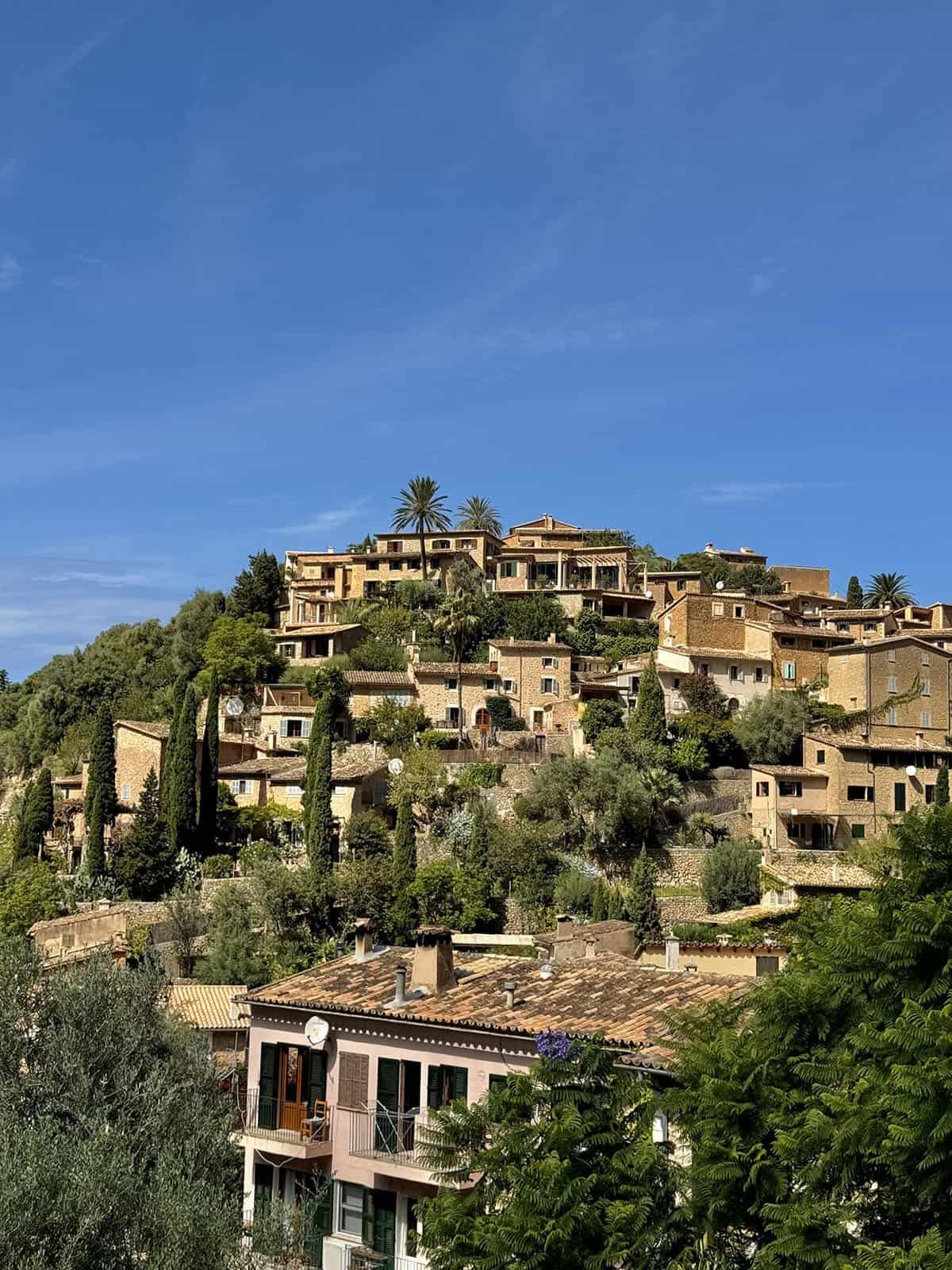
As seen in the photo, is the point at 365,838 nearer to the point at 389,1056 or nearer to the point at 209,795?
the point at 209,795

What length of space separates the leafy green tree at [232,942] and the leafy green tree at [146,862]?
195 inches

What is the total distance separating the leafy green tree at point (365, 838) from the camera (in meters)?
59.6

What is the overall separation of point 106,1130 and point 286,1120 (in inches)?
213

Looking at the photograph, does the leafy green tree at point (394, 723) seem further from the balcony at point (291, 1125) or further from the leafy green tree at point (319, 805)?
the balcony at point (291, 1125)

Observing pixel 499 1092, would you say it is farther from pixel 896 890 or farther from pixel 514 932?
pixel 514 932

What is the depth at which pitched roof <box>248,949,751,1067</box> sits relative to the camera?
24062 mm

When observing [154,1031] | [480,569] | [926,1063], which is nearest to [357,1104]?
[154,1031]

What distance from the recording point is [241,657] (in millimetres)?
83625

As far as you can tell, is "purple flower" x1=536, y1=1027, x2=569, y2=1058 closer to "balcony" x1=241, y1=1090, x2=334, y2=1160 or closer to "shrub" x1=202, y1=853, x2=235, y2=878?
"balcony" x1=241, y1=1090, x2=334, y2=1160

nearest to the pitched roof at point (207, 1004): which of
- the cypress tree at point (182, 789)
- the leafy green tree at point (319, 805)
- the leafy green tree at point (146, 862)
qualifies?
the leafy green tree at point (319, 805)

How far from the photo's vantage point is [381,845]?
59750 mm

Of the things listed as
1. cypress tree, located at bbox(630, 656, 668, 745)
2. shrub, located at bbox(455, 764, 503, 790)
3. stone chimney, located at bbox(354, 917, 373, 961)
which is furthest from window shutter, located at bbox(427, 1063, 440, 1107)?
cypress tree, located at bbox(630, 656, 668, 745)

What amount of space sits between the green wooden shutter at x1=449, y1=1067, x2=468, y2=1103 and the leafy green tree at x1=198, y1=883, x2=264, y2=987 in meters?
23.1

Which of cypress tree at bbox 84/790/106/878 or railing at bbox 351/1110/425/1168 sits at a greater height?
cypress tree at bbox 84/790/106/878
